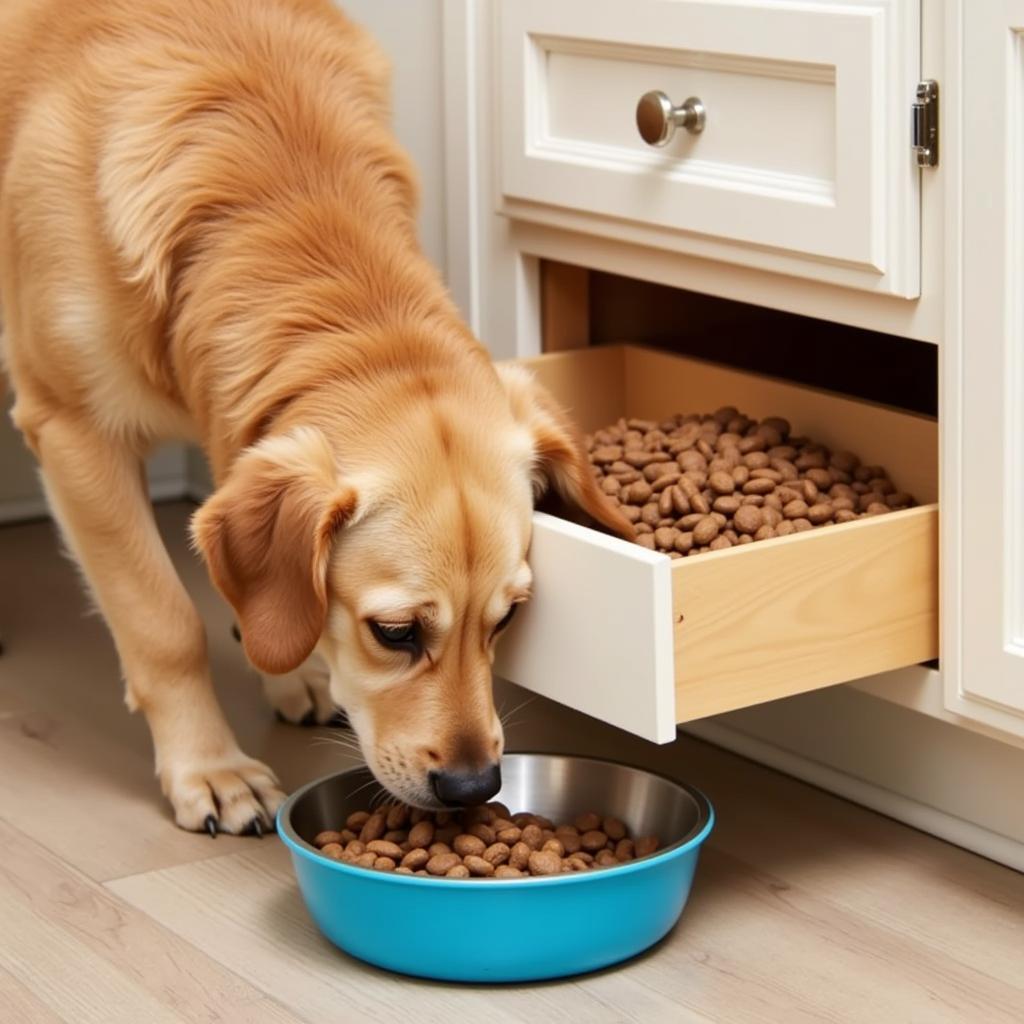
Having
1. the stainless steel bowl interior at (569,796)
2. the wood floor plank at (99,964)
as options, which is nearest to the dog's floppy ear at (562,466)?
the stainless steel bowl interior at (569,796)

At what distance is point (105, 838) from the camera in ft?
6.98

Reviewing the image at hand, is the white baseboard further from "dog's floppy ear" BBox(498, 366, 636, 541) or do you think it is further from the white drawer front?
the white drawer front

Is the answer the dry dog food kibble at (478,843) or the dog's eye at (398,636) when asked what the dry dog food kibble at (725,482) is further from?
the dog's eye at (398,636)

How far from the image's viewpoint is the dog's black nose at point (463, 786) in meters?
1.75

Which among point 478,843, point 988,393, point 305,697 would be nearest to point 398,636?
point 478,843

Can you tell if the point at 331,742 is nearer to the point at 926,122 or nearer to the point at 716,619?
the point at 716,619

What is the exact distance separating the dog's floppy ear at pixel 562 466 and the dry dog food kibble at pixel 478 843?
322 millimetres

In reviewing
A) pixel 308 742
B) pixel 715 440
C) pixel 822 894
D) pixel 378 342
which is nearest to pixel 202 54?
pixel 378 342

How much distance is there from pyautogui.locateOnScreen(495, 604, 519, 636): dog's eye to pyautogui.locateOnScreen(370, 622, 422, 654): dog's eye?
92mm

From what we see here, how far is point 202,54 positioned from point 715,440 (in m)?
0.76

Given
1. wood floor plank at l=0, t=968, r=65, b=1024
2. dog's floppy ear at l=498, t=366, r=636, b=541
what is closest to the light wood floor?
wood floor plank at l=0, t=968, r=65, b=1024

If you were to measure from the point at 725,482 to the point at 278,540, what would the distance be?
0.53m

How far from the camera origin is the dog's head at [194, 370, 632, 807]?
1.74 meters

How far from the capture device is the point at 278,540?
174 cm
